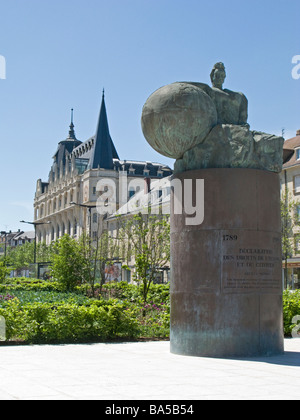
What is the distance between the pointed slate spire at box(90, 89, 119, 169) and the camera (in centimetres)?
10281

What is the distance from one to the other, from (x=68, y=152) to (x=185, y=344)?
Answer: 11651cm

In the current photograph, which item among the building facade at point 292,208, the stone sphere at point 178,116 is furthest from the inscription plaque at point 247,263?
the building facade at point 292,208

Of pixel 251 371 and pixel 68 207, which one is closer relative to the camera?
pixel 251 371

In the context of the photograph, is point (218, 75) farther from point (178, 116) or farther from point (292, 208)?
point (292, 208)

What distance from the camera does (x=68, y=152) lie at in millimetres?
124438

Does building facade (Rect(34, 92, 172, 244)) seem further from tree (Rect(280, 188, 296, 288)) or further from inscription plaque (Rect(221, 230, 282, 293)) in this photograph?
inscription plaque (Rect(221, 230, 282, 293))

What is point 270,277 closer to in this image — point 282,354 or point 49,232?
point 282,354

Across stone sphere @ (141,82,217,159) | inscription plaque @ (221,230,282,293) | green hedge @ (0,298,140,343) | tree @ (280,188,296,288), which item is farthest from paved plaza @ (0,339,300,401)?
tree @ (280,188,296,288)

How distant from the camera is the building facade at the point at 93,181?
324ft

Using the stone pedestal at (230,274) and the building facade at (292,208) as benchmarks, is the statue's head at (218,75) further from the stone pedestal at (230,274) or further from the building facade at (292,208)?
the building facade at (292,208)

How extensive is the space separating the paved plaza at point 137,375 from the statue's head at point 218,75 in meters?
5.25

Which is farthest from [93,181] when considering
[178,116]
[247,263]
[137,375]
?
[137,375]

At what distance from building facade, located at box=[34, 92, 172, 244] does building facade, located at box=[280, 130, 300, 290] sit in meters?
41.0
